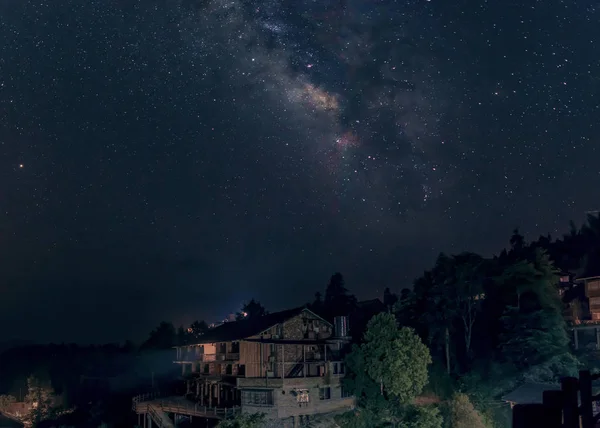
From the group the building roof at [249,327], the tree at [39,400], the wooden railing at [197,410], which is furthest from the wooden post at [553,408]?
the tree at [39,400]

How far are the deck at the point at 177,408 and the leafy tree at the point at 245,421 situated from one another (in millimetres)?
4101

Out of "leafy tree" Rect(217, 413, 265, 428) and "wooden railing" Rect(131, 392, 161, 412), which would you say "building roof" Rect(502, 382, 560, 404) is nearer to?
"leafy tree" Rect(217, 413, 265, 428)

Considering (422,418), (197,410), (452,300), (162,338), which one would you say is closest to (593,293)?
(452,300)

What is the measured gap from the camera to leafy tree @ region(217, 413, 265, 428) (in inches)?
1613

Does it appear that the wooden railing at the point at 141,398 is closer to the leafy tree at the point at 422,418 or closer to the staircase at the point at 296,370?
the staircase at the point at 296,370

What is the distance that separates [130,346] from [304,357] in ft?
245

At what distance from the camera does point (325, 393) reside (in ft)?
166

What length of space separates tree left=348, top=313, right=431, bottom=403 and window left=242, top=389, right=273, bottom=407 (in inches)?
319

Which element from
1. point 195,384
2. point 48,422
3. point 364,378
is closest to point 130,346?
point 48,422

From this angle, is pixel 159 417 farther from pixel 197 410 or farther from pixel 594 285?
pixel 594 285

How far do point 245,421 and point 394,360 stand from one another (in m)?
12.8

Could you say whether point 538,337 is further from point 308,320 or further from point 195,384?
point 195,384

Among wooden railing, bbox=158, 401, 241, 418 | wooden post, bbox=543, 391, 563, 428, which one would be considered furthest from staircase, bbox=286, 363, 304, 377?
wooden post, bbox=543, 391, 563, 428

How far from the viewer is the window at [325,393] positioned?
50250mm
